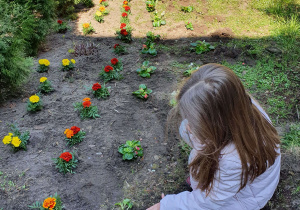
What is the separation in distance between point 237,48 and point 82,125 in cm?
266

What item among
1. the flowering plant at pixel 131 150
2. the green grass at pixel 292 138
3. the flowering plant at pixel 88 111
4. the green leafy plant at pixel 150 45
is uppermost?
the green leafy plant at pixel 150 45

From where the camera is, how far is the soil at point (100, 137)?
2.43m

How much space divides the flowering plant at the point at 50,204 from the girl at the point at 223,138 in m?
0.98

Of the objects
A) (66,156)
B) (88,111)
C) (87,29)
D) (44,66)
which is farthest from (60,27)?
(66,156)

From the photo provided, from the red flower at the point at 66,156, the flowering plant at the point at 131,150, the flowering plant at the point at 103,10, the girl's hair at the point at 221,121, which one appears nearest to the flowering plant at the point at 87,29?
the flowering plant at the point at 103,10

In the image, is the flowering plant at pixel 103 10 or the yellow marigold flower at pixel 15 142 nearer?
the yellow marigold flower at pixel 15 142

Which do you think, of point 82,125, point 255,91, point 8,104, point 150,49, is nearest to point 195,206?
point 82,125

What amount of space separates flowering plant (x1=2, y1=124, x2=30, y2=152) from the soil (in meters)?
0.07

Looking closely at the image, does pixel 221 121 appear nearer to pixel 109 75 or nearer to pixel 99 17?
pixel 109 75

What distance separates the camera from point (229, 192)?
1.72 metres

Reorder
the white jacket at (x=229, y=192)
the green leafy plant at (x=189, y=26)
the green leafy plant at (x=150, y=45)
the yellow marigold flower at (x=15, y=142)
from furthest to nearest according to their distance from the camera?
the green leafy plant at (x=189, y=26)
the green leafy plant at (x=150, y=45)
the yellow marigold flower at (x=15, y=142)
the white jacket at (x=229, y=192)

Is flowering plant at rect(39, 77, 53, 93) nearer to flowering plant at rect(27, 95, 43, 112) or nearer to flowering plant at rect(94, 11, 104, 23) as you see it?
flowering plant at rect(27, 95, 43, 112)

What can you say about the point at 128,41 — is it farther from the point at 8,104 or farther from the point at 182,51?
the point at 8,104

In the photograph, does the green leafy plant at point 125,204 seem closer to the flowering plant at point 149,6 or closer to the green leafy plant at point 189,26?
the green leafy plant at point 189,26
